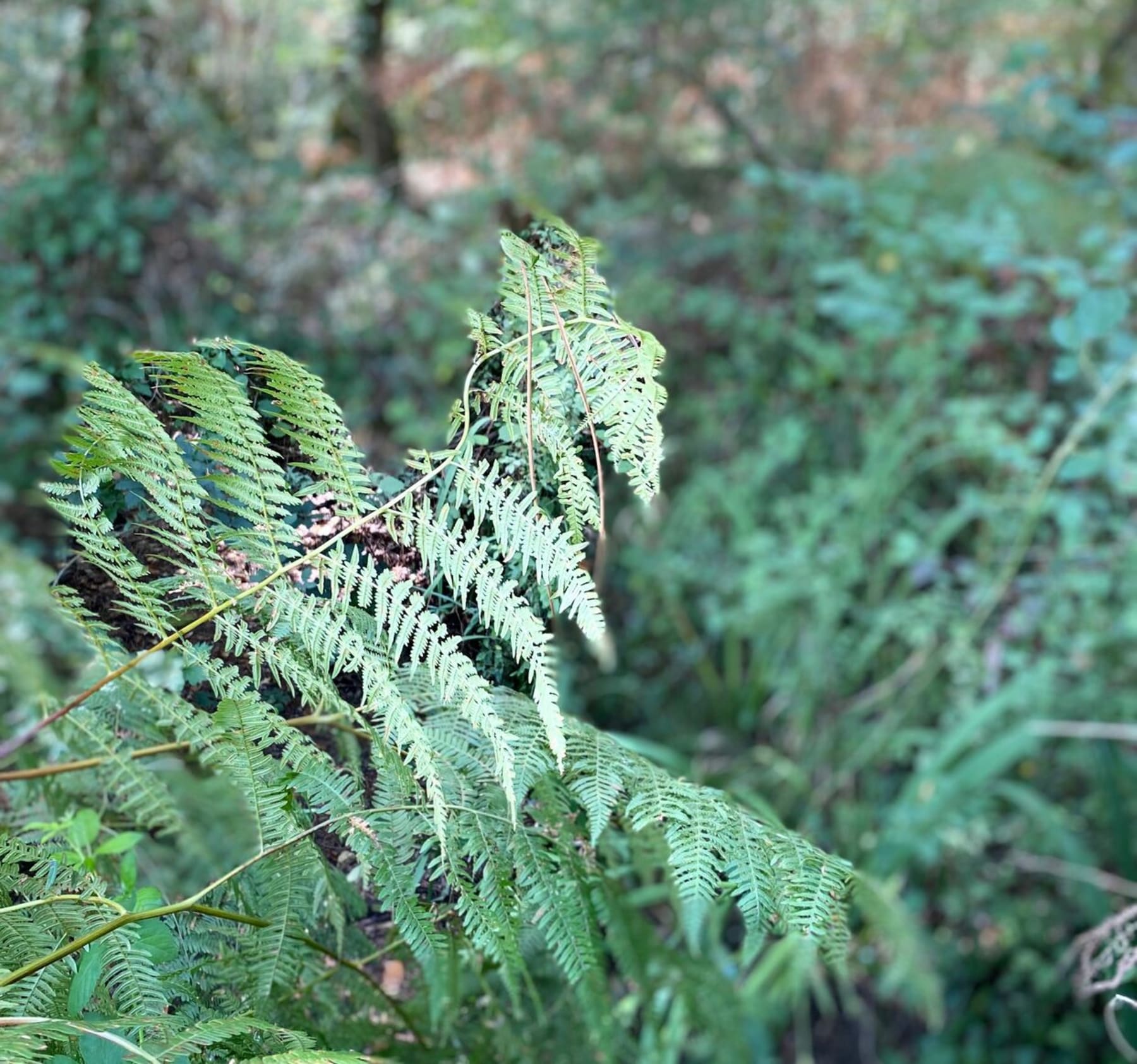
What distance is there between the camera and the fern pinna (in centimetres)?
56

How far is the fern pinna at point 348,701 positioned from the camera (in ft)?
1.83

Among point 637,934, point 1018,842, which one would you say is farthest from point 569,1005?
point 1018,842

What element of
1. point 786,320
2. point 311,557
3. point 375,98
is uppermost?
point 375,98

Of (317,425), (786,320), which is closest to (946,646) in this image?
(786,320)

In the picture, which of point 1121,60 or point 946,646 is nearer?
point 946,646

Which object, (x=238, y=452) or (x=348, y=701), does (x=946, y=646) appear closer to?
(x=348, y=701)

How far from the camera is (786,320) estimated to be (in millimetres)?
3236

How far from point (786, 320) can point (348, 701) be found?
2751 mm

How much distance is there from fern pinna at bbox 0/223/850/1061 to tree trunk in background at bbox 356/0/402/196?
11.2 ft

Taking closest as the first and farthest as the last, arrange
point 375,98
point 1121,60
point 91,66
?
point 91,66 → point 1121,60 → point 375,98

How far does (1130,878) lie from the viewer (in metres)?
1.92

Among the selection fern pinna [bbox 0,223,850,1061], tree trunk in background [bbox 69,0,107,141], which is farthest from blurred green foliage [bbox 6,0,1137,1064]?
fern pinna [bbox 0,223,850,1061]

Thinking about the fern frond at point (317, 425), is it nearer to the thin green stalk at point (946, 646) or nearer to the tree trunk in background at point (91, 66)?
the thin green stalk at point (946, 646)

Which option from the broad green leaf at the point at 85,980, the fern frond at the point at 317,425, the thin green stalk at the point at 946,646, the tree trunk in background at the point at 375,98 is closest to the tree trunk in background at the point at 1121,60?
the thin green stalk at the point at 946,646
